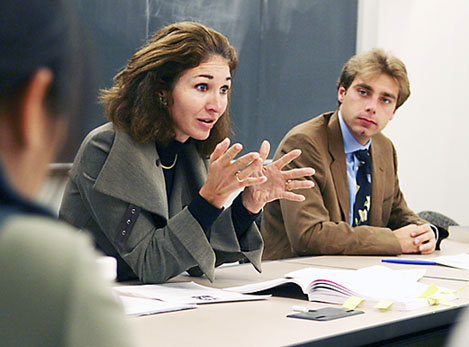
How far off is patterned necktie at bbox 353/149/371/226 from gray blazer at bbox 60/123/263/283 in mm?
957

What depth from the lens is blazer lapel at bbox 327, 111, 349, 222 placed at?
292 cm

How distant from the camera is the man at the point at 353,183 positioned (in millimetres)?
2666

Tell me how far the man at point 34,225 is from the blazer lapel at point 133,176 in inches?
61.8

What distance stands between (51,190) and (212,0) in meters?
Result: 3.90

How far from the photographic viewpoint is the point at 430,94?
5.20m

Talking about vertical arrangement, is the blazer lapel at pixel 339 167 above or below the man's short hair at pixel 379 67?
below

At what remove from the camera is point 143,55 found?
87.2 inches

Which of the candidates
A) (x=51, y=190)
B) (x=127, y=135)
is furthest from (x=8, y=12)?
(x=127, y=135)

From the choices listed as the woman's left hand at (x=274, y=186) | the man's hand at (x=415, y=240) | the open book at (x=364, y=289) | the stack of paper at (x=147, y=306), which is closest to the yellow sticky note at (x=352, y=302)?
the open book at (x=364, y=289)

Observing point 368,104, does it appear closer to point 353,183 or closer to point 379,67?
point 379,67

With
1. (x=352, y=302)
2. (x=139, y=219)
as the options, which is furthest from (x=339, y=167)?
(x=352, y=302)

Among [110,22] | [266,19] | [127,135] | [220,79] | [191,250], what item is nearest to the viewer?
[191,250]

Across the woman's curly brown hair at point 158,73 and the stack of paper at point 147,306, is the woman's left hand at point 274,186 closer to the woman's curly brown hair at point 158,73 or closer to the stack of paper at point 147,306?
the woman's curly brown hair at point 158,73

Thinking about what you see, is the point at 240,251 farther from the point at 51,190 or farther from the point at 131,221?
the point at 51,190
